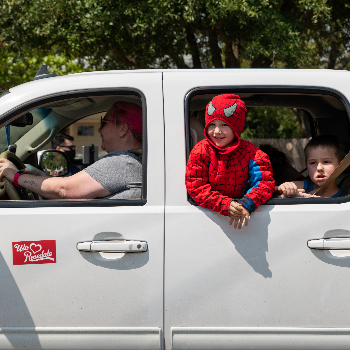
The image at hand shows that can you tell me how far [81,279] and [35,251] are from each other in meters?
0.25

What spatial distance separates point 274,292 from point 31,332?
1.15m

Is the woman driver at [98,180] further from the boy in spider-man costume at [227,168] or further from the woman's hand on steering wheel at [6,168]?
the boy in spider-man costume at [227,168]

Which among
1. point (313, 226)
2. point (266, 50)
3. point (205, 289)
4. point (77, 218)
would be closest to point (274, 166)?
point (313, 226)

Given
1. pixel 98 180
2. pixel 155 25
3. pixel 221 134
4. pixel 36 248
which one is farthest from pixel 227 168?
pixel 155 25

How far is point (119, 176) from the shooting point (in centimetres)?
209

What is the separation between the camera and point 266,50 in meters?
7.62

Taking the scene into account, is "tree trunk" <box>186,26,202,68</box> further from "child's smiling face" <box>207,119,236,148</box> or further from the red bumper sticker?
the red bumper sticker

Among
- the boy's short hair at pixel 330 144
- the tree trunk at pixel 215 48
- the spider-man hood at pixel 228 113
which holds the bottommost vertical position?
the boy's short hair at pixel 330 144

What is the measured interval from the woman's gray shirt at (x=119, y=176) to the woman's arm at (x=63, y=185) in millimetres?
31

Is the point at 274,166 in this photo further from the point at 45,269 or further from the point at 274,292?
the point at 45,269

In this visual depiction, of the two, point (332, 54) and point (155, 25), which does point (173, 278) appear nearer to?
point (155, 25)

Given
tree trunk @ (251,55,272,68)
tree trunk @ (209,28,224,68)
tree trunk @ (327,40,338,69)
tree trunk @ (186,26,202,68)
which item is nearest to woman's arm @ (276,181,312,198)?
tree trunk @ (186,26,202,68)

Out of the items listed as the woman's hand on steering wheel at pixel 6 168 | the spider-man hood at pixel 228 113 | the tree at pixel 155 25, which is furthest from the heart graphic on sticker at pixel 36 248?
the tree at pixel 155 25

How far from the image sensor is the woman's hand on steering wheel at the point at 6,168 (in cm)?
213
